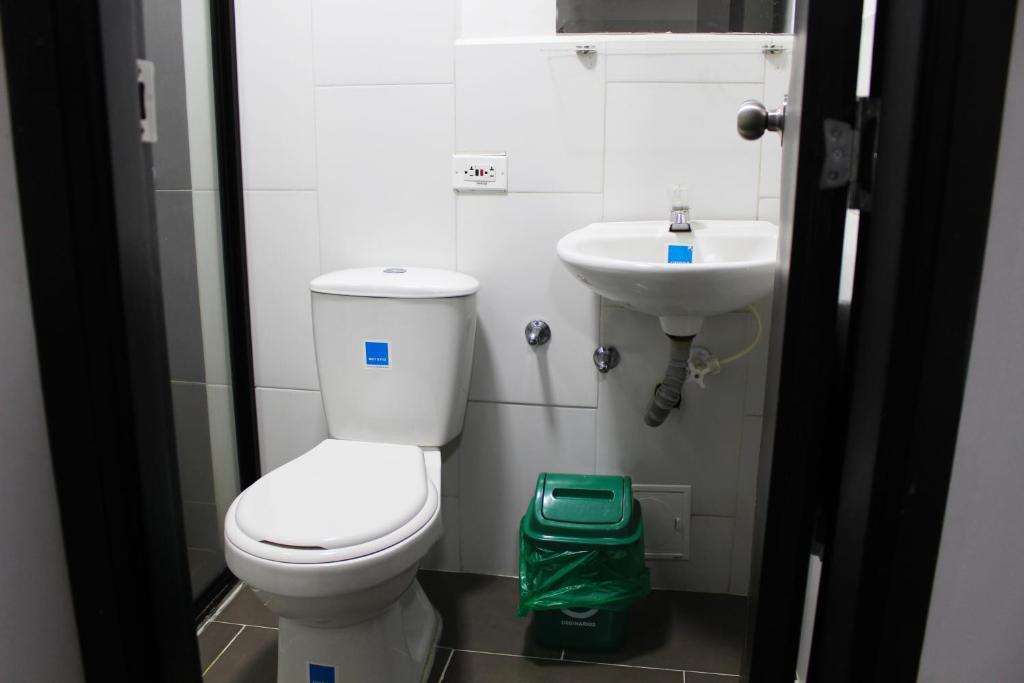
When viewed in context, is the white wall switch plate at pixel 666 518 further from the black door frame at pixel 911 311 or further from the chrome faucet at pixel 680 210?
the black door frame at pixel 911 311

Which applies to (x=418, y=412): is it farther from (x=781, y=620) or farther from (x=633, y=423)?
(x=781, y=620)

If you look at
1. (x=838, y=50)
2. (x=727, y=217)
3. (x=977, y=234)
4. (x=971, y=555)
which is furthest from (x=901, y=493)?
(x=727, y=217)

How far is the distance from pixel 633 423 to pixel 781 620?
1091 mm

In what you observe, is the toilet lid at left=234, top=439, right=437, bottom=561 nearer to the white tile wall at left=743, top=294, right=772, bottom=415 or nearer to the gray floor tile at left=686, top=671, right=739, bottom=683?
the gray floor tile at left=686, top=671, right=739, bottom=683

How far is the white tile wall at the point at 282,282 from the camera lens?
73.5 inches

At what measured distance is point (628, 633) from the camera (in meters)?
1.74

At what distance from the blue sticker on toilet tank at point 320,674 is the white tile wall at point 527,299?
734 mm

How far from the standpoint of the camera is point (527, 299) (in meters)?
1.83

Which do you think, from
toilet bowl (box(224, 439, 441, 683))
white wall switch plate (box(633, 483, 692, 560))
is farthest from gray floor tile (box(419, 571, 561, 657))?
white wall switch plate (box(633, 483, 692, 560))

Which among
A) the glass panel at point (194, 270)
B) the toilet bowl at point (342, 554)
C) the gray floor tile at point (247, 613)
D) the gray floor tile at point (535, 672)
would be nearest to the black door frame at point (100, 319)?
the toilet bowl at point (342, 554)

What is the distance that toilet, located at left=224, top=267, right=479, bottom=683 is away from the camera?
4.09 ft

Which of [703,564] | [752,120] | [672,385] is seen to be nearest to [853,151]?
[752,120]

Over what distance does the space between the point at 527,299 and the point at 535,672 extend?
835 mm

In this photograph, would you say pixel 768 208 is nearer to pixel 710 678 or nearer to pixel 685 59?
pixel 685 59
